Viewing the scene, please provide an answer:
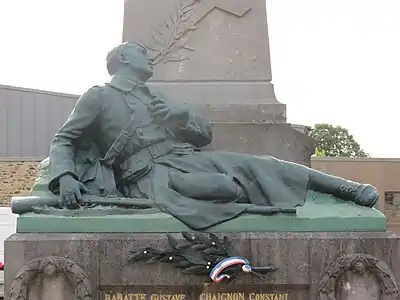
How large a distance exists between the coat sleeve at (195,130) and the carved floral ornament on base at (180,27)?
124 centimetres

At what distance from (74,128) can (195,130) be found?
79cm

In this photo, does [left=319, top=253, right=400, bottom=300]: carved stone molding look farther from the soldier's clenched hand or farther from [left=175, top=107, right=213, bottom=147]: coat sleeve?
the soldier's clenched hand

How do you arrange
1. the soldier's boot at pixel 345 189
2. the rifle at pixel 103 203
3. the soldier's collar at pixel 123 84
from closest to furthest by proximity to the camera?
the rifle at pixel 103 203, the soldier's boot at pixel 345 189, the soldier's collar at pixel 123 84

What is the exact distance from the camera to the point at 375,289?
448 centimetres

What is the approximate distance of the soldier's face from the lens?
5217 mm

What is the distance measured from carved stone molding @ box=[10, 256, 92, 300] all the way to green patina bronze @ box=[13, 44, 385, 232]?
0.75 ft

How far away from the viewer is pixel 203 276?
451 centimetres

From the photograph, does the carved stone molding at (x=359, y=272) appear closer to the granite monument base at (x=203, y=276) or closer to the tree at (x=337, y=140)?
the granite monument base at (x=203, y=276)

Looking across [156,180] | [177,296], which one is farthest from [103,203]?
[177,296]

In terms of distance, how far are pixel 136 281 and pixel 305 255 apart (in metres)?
1.01

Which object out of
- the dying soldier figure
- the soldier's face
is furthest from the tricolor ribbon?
the soldier's face

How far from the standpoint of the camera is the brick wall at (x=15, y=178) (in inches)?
710

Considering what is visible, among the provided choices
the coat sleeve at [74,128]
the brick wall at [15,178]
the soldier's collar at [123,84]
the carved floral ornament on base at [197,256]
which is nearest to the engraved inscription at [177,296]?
the carved floral ornament on base at [197,256]

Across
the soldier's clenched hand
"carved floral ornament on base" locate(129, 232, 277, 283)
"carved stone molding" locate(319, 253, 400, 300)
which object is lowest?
"carved stone molding" locate(319, 253, 400, 300)
